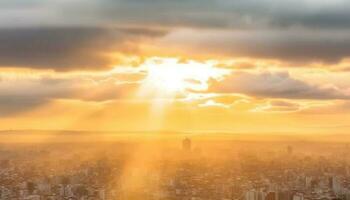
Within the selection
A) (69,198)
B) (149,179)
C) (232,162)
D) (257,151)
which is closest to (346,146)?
(257,151)

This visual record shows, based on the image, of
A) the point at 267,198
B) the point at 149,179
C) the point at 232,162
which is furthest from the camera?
the point at 232,162

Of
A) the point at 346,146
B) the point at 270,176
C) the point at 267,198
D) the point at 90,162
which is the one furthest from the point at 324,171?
the point at 90,162

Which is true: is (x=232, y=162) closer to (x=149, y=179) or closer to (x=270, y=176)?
(x=270, y=176)

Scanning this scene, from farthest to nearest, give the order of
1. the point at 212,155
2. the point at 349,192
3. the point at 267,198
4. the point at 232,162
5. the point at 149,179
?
the point at 212,155 < the point at 232,162 < the point at 149,179 < the point at 349,192 < the point at 267,198

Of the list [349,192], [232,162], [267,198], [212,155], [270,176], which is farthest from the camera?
[212,155]

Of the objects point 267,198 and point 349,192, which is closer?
point 267,198

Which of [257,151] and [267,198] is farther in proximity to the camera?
[257,151]

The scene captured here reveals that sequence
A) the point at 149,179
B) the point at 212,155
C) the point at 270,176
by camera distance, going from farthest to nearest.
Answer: the point at 212,155 < the point at 270,176 < the point at 149,179

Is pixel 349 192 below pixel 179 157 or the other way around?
below

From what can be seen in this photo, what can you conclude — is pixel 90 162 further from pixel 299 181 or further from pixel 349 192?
pixel 349 192
